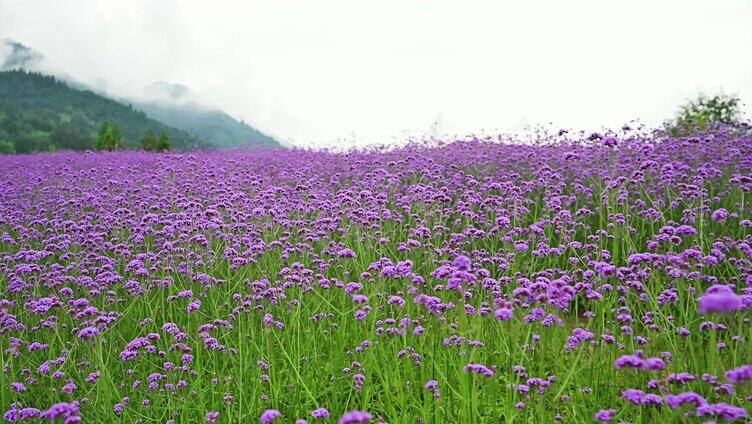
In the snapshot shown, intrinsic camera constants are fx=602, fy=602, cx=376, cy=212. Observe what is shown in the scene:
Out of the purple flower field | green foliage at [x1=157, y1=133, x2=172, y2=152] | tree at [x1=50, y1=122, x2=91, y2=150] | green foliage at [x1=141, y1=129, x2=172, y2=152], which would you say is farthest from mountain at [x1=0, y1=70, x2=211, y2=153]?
the purple flower field

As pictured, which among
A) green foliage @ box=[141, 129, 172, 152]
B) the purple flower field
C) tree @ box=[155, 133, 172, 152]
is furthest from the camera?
tree @ box=[155, 133, 172, 152]

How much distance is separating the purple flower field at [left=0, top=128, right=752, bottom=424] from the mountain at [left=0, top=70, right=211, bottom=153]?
234 feet

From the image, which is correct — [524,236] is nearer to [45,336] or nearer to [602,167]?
[602,167]

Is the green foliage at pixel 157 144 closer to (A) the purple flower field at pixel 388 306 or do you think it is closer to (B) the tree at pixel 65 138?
(A) the purple flower field at pixel 388 306

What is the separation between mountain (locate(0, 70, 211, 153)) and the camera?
7748cm

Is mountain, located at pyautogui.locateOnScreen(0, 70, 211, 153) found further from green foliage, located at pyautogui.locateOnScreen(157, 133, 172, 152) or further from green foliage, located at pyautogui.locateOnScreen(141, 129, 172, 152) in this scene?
green foliage, located at pyautogui.locateOnScreen(157, 133, 172, 152)

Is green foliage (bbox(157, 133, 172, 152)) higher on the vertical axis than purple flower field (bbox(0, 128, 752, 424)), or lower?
higher

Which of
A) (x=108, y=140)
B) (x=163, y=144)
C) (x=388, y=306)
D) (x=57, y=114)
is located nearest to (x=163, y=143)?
(x=163, y=144)

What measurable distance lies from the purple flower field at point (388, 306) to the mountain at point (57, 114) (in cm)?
7146

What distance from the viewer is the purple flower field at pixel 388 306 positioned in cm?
380

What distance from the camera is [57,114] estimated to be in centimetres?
10231

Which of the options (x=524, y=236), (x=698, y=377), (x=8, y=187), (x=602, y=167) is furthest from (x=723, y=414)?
(x=8, y=187)

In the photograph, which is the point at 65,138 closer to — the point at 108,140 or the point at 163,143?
the point at 108,140

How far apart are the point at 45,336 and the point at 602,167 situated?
8042mm
